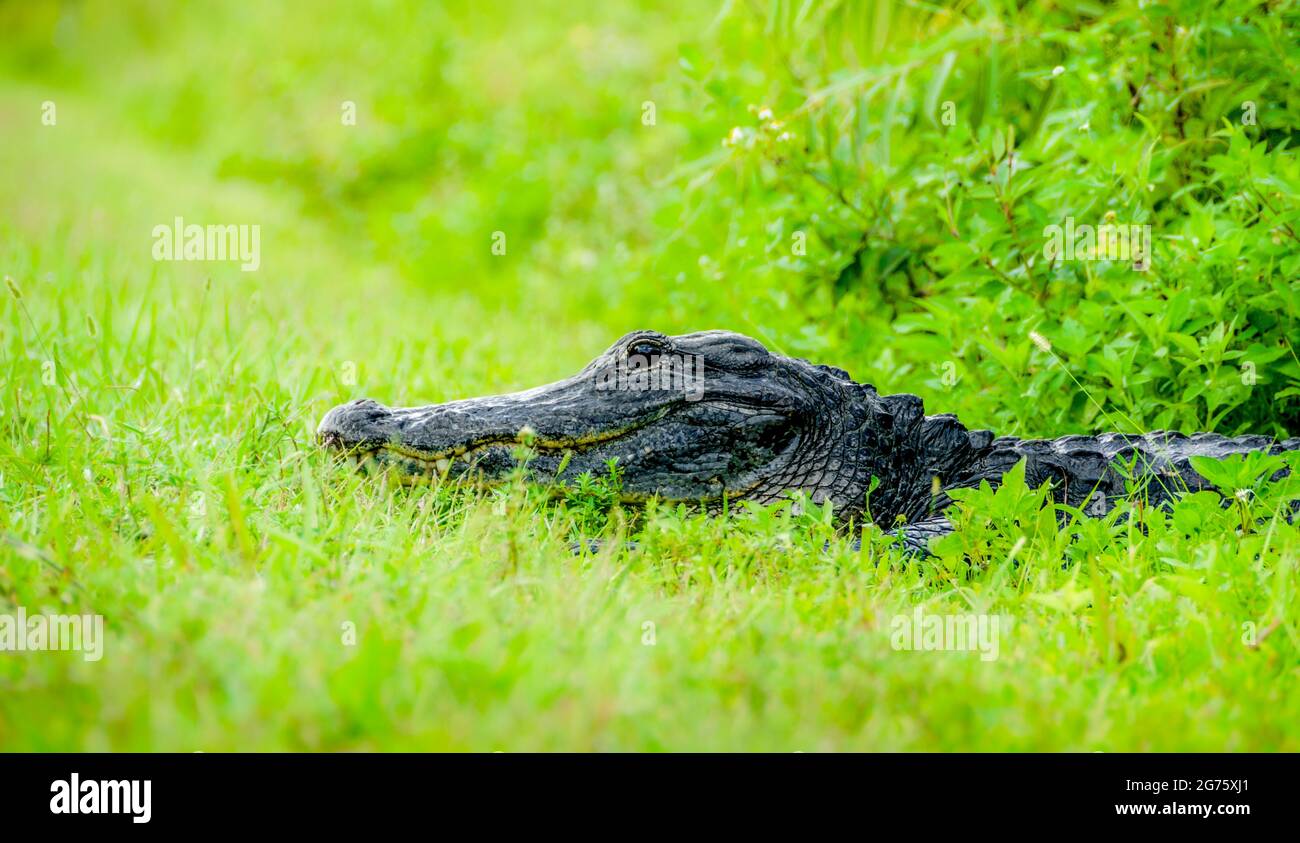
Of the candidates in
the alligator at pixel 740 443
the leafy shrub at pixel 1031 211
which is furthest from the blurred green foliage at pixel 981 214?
the alligator at pixel 740 443

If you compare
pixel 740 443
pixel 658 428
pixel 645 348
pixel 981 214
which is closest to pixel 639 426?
pixel 658 428

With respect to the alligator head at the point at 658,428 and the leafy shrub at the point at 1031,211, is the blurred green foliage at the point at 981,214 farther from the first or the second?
the alligator head at the point at 658,428

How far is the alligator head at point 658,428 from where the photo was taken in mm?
3814

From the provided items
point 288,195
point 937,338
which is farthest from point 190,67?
point 937,338

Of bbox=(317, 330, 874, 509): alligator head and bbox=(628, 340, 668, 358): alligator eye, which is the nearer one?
bbox=(317, 330, 874, 509): alligator head

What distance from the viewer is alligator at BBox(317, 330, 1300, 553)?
151 inches

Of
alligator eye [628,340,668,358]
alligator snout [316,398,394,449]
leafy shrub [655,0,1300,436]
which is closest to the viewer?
alligator snout [316,398,394,449]

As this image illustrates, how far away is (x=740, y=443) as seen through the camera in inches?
159

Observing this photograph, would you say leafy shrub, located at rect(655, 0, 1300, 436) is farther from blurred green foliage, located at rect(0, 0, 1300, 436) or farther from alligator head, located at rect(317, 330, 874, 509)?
alligator head, located at rect(317, 330, 874, 509)

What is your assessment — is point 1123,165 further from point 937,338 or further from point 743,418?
point 743,418

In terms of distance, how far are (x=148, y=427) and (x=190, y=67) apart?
13.1 meters

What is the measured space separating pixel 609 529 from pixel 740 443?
2.21ft
